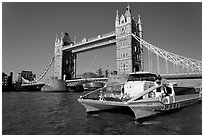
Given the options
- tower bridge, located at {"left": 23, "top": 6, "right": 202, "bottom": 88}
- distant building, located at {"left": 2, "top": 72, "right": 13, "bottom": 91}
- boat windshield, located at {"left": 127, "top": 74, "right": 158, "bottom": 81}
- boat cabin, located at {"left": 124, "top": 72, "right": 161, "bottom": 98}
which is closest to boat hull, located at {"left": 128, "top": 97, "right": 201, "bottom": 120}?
boat cabin, located at {"left": 124, "top": 72, "right": 161, "bottom": 98}

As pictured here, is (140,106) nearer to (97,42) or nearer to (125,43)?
(125,43)

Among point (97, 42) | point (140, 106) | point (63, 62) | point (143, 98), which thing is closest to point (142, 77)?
point (143, 98)

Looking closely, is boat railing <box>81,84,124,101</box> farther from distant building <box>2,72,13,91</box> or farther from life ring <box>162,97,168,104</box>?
distant building <box>2,72,13,91</box>

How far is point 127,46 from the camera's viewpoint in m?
57.0

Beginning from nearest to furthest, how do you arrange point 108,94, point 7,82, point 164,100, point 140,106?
point 140,106 < point 164,100 < point 108,94 < point 7,82

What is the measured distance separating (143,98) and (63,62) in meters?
79.3

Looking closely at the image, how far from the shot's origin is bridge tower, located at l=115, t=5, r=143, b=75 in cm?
5551

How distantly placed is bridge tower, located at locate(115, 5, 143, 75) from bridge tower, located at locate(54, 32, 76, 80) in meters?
37.2

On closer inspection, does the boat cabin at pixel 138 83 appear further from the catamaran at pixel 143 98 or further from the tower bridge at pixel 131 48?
the tower bridge at pixel 131 48

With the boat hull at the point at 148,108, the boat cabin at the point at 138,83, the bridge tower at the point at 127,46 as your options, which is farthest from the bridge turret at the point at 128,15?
the boat hull at the point at 148,108

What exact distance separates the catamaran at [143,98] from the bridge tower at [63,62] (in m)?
72.7

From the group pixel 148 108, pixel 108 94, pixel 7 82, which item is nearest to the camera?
pixel 148 108

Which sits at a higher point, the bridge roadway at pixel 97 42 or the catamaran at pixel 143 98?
the bridge roadway at pixel 97 42

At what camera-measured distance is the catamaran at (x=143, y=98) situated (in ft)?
35.9
